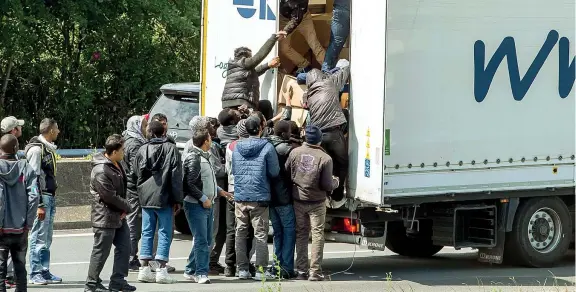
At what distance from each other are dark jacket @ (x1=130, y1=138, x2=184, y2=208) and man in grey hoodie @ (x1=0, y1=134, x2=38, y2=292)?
1.39m

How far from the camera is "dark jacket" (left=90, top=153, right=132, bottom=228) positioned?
1132 centimetres

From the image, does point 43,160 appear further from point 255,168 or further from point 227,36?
point 227,36

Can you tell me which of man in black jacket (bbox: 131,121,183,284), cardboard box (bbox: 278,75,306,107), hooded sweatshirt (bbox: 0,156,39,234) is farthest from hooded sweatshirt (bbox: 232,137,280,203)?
hooded sweatshirt (bbox: 0,156,39,234)

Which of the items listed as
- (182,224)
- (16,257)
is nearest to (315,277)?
(16,257)

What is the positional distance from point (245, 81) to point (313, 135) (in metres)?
1.91

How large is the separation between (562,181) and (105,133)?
558 inches

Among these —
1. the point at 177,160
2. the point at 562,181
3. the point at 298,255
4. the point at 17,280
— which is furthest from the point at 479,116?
the point at 17,280

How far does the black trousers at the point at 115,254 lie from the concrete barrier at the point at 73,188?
638 centimetres

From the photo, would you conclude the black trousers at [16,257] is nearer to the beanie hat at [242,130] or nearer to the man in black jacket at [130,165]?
the man in black jacket at [130,165]

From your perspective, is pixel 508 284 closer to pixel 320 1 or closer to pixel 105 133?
pixel 320 1

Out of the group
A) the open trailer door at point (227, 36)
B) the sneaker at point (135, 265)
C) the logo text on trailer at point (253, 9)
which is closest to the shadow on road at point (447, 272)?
the sneaker at point (135, 265)

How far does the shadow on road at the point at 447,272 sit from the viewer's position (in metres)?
13.1

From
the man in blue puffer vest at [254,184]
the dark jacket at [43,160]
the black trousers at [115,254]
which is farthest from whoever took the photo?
the man in blue puffer vest at [254,184]

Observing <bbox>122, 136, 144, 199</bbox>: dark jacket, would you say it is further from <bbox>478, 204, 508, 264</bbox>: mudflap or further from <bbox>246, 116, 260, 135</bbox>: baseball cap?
<bbox>478, 204, 508, 264</bbox>: mudflap
